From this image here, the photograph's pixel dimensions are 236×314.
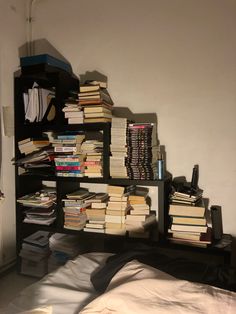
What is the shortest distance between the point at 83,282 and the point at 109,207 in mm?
694

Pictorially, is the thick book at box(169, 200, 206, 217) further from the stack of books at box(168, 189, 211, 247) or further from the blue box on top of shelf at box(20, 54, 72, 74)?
the blue box on top of shelf at box(20, 54, 72, 74)

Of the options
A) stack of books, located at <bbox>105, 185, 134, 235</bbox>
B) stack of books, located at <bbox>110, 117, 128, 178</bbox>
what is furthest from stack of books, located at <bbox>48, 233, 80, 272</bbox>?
stack of books, located at <bbox>110, 117, 128, 178</bbox>

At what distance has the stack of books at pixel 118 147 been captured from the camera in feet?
6.70

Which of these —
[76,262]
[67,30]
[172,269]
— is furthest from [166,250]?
[67,30]

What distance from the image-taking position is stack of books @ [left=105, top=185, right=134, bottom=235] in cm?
207

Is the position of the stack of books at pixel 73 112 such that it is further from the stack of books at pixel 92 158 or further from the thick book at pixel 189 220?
the thick book at pixel 189 220

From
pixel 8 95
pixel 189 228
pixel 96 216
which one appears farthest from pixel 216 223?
pixel 8 95

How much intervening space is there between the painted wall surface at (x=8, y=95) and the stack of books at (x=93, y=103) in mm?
742

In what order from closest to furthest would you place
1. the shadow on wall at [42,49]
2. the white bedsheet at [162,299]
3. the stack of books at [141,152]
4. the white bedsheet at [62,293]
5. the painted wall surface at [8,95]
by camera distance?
the white bedsheet at [162,299] < the white bedsheet at [62,293] < the stack of books at [141,152] < the painted wall surface at [8,95] < the shadow on wall at [42,49]

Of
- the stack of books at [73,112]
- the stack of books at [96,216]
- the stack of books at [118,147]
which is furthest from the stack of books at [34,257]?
the stack of books at [73,112]

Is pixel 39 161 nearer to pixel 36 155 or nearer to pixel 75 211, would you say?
pixel 36 155

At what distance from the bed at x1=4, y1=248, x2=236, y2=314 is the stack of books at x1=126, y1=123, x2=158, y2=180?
0.58 m

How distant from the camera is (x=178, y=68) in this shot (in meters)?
2.19

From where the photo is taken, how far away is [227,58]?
6.74ft
